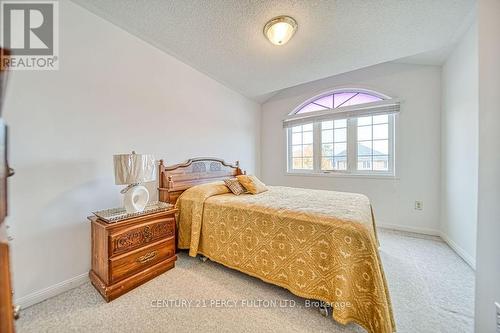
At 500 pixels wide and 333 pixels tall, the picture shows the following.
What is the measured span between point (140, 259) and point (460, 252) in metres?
3.46

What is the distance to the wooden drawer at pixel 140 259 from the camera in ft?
5.08

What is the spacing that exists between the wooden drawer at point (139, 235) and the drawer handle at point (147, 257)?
0.11m

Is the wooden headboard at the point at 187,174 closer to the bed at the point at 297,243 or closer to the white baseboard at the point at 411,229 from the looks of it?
the bed at the point at 297,243

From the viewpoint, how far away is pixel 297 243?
1.54m

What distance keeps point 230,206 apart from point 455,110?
9.94 feet

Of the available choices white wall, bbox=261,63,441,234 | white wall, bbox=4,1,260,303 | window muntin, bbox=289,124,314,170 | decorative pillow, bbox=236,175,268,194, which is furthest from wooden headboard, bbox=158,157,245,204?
white wall, bbox=261,63,441,234

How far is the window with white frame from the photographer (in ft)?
10.4

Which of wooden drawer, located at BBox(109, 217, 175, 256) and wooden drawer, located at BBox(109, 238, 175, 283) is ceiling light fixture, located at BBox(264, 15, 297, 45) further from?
wooden drawer, located at BBox(109, 238, 175, 283)

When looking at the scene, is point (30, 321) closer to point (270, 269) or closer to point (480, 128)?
point (270, 269)

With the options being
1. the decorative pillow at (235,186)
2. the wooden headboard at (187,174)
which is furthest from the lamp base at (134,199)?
the decorative pillow at (235,186)

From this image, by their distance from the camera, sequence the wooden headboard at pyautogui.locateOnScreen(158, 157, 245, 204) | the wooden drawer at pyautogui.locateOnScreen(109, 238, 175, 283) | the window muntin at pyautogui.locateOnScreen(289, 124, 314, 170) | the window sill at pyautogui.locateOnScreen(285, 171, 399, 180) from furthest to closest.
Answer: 1. the window muntin at pyautogui.locateOnScreen(289, 124, 314, 170)
2. the window sill at pyautogui.locateOnScreen(285, 171, 399, 180)
3. the wooden headboard at pyautogui.locateOnScreen(158, 157, 245, 204)
4. the wooden drawer at pyautogui.locateOnScreen(109, 238, 175, 283)

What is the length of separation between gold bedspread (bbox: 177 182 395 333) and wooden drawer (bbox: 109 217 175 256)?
276 mm

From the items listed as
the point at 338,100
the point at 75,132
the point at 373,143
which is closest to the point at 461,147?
the point at 373,143

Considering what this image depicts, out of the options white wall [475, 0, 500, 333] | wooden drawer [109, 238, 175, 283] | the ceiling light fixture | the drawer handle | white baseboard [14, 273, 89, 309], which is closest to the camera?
white wall [475, 0, 500, 333]
